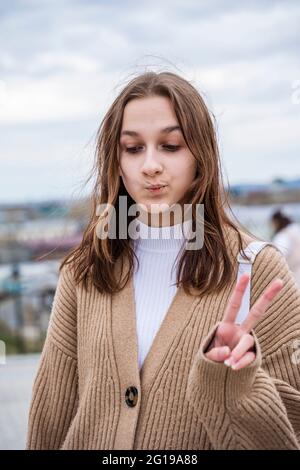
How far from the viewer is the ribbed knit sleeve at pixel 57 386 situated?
2.17m

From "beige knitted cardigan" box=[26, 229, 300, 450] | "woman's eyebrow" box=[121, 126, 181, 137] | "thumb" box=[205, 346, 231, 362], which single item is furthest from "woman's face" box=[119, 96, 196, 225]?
"thumb" box=[205, 346, 231, 362]

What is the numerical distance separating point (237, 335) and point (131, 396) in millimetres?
390

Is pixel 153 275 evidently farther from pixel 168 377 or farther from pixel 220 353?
pixel 220 353

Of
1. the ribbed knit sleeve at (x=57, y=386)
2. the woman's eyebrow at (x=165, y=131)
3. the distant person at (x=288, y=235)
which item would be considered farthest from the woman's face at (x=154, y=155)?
the distant person at (x=288, y=235)

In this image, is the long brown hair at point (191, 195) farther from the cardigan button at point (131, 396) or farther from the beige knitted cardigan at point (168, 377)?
the cardigan button at point (131, 396)

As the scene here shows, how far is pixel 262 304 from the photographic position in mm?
1676

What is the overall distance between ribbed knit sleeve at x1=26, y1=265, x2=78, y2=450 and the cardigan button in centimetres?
24

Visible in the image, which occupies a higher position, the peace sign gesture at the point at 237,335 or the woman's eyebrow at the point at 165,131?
the woman's eyebrow at the point at 165,131

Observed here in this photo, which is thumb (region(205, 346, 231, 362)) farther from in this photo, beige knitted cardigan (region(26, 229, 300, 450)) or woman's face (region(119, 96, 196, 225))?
woman's face (region(119, 96, 196, 225))

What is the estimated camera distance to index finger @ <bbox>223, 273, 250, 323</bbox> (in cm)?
165

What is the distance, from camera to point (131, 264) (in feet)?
7.09

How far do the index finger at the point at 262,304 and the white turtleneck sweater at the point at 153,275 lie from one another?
0.39 metres

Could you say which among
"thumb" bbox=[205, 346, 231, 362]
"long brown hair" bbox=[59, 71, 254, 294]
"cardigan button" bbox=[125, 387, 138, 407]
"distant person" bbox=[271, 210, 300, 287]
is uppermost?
"distant person" bbox=[271, 210, 300, 287]

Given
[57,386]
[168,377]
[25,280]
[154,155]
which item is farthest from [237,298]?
[25,280]
